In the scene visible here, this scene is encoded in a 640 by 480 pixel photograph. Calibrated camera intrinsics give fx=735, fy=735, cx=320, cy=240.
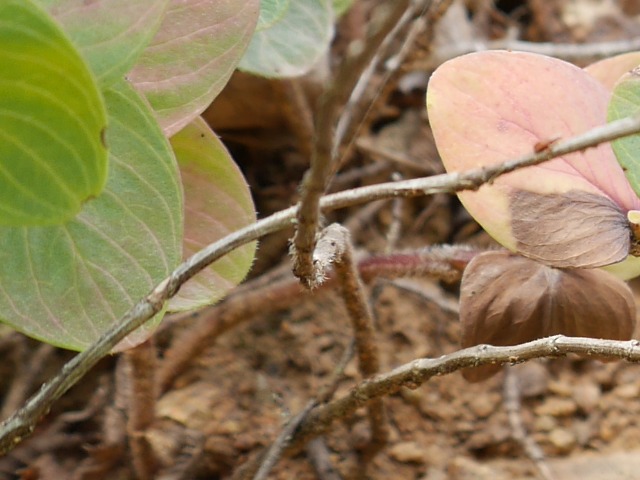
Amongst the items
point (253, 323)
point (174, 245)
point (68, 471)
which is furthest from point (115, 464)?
point (174, 245)

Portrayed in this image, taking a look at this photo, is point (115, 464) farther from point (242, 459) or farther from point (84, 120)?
point (84, 120)

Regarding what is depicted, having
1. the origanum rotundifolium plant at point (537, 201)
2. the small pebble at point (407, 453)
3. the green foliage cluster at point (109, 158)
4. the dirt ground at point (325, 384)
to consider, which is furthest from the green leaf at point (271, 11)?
the small pebble at point (407, 453)

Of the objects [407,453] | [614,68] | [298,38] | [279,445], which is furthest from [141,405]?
[614,68]

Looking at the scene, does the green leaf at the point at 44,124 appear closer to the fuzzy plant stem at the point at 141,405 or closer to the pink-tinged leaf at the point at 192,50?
the pink-tinged leaf at the point at 192,50

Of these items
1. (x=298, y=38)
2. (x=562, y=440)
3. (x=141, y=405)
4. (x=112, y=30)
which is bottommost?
(x=562, y=440)

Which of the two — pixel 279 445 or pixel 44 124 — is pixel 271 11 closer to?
pixel 44 124

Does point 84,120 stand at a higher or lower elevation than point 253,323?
higher
